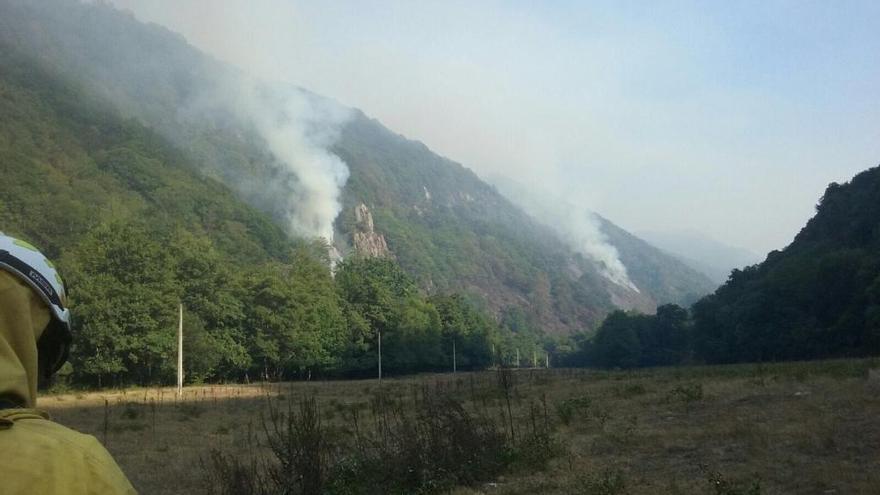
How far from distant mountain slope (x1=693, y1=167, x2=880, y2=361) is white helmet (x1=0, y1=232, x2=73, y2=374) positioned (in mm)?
44346

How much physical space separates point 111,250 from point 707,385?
4232cm

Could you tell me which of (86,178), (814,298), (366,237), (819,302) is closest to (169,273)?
(814,298)

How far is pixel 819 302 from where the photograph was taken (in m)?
47.7

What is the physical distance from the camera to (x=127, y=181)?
102875 mm

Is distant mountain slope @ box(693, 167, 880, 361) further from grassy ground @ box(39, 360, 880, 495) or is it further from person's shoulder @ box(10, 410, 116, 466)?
person's shoulder @ box(10, 410, 116, 466)

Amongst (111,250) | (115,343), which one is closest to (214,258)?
(111,250)

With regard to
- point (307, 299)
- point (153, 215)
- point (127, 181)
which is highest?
point (127, 181)

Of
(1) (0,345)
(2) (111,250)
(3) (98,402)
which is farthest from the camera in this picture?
(2) (111,250)

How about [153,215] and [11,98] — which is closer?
[153,215]

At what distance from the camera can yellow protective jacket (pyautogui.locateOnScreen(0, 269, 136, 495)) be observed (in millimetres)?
1051

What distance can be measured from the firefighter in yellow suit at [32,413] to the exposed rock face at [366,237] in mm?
173932

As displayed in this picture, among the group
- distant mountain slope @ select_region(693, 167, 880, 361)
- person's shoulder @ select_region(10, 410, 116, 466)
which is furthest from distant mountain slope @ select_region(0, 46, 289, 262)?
person's shoulder @ select_region(10, 410, 116, 466)

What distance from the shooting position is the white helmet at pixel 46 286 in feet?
4.34

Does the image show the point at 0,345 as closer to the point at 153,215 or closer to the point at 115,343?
the point at 115,343
